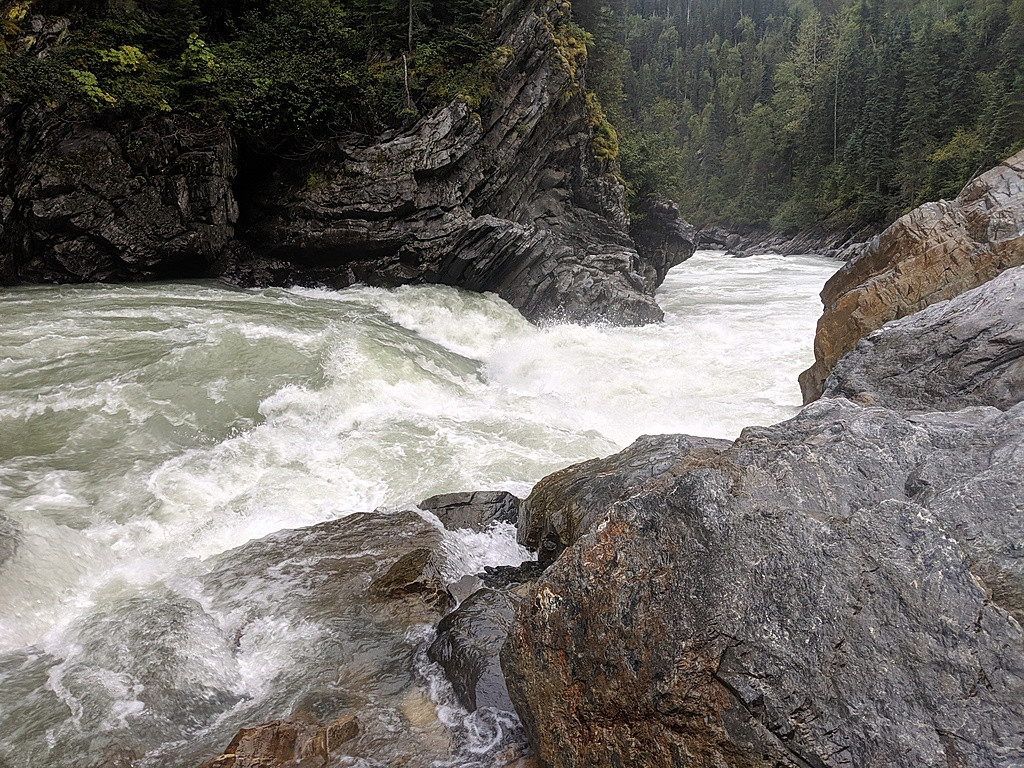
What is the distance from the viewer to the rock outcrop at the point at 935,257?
8055 mm

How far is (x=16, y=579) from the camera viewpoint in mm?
5367

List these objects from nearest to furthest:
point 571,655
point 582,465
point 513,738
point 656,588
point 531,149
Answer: point 656,588 < point 571,655 < point 513,738 < point 582,465 < point 531,149

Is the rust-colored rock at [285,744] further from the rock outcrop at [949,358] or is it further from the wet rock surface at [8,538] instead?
the rock outcrop at [949,358]

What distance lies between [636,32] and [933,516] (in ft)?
363

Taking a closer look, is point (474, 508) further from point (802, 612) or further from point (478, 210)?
point (478, 210)

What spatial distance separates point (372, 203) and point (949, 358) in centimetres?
1578

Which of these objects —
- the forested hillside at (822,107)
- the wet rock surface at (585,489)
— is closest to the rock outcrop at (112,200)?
the wet rock surface at (585,489)

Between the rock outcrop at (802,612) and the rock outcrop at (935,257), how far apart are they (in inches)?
232

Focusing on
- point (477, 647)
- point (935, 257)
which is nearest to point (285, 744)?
point (477, 647)

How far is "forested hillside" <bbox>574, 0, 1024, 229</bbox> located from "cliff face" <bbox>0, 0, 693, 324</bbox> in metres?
8.07

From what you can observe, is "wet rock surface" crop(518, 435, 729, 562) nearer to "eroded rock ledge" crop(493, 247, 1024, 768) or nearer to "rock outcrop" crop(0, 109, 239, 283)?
"eroded rock ledge" crop(493, 247, 1024, 768)

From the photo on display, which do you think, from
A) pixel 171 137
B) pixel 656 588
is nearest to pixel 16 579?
pixel 656 588

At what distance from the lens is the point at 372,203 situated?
17.8 metres

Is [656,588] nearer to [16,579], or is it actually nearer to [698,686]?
[698,686]
